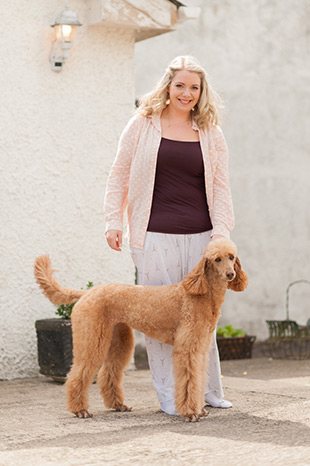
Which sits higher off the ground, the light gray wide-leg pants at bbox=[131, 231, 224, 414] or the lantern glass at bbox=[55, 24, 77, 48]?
the lantern glass at bbox=[55, 24, 77, 48]

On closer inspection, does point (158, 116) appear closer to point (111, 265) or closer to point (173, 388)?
point (173, 388)

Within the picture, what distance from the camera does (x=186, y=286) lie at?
5.09 metres

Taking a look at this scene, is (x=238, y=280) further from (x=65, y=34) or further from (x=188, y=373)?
(x=65, y=34)

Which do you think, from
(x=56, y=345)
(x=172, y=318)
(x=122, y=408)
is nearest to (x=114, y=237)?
(x=172, y=318)

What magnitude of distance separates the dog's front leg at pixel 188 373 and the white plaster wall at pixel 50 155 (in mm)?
2637

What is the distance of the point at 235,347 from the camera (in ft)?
30.9

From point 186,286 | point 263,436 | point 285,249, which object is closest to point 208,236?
point 186,286

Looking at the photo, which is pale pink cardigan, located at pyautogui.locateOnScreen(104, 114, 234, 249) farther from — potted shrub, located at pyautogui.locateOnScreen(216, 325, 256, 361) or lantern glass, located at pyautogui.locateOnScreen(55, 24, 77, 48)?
potted shrub, located at pyautogui.locateOnScreen(216, 325, 256, 361)

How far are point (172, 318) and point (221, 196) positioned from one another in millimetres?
898

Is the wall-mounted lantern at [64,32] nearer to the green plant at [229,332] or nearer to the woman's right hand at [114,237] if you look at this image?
the woman's right hand at [114,237]

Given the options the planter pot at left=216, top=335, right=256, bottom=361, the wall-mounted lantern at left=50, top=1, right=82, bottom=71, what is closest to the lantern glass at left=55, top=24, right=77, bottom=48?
the wall-mounted lantern at left=50, top=1, right=82, bottom=71

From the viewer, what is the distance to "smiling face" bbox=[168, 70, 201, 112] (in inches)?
212

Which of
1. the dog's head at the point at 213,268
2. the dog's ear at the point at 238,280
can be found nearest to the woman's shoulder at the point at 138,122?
the dog's head at the point at 213,268

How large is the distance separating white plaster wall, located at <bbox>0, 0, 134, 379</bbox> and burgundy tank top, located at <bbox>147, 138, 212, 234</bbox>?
2.29 metres
